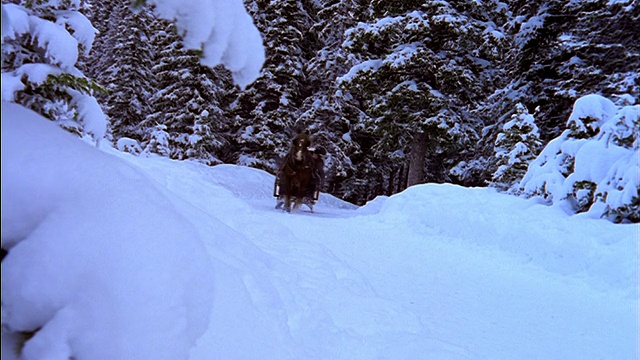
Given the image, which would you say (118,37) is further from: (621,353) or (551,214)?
(621,353)

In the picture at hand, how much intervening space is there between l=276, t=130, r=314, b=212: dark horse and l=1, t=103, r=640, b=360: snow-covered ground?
7.64 feet

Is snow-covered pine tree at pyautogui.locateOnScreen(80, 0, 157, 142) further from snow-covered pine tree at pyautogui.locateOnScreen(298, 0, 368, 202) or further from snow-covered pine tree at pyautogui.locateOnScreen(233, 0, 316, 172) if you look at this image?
snow-covered pine tree at pyautogui.locateOnScreen(298, 0, 368, 202)

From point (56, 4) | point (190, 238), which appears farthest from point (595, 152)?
point (56, 4)

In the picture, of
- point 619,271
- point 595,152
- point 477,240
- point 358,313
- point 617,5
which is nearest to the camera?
point 358,313

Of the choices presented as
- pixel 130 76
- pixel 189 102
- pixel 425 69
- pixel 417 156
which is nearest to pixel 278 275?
pixel 417 156

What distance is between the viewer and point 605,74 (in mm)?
13359

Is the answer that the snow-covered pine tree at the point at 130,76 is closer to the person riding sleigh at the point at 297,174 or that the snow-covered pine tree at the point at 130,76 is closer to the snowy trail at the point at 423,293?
the person riding sleigh at the point at 297,174

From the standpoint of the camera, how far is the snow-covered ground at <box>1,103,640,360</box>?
1.21 metres

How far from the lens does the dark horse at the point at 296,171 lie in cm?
1068

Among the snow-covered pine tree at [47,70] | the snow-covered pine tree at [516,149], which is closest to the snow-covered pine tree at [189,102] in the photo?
the snow-covered pine tree at [516,149]

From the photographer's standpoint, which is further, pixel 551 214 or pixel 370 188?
pixel 370 188

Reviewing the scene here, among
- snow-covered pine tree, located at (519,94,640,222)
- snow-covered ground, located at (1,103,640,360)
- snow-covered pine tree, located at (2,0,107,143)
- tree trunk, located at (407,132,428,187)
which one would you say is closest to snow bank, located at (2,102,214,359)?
snow-covered ground, located at (1,103,640,360)

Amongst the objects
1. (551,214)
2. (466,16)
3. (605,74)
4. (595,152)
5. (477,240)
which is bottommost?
(477,240)

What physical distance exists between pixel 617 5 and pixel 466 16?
4504 millimetres
